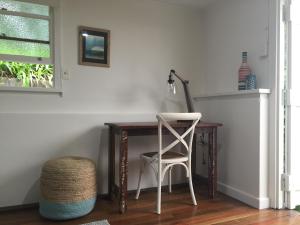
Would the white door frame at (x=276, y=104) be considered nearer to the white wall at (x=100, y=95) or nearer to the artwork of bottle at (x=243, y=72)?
the artwork of bottle at (x=243, y=72)

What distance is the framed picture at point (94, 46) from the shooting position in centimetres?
253

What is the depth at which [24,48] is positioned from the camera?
2.37 meters

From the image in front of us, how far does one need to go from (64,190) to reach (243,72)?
198 cm

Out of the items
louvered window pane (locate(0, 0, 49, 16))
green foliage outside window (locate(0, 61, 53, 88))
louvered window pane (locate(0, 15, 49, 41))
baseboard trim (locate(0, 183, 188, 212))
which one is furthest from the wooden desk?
louvered window pane (locate(0, 0, 49, 16))

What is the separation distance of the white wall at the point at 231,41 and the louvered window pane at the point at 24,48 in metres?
1.84

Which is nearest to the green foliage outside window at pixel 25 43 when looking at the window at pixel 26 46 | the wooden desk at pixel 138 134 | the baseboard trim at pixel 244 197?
the window at pixel 26 46

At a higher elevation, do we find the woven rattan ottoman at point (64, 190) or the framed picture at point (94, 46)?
the framed picture at point (94, 46)

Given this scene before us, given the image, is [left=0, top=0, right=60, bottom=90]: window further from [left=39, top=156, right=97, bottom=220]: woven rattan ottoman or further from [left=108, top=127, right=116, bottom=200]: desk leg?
[left=39, top=156, right=97, bottom=220]: woven rattan ottoman

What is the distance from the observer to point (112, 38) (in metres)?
2.67

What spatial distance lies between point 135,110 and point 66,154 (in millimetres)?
859

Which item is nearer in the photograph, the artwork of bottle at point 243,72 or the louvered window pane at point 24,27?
the louvered window pane at point 24,27

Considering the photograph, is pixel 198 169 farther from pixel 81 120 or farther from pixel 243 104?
pixel 81 120

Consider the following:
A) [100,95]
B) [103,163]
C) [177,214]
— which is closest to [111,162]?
[103,163]

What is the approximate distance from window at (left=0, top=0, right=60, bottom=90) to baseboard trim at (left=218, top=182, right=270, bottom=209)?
2.04 m
